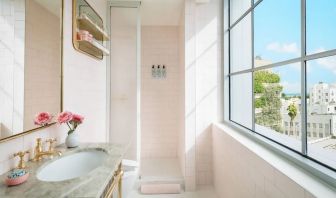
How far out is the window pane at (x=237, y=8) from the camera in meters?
2.08

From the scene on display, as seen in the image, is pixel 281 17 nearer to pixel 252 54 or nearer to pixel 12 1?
pixel 252 54

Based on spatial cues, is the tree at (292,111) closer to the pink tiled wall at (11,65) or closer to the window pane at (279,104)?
the window pane at (279,104)

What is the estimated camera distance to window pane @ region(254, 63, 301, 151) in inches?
51.8

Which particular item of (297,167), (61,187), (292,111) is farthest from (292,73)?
(61,187)

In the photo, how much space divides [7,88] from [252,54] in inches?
80.0

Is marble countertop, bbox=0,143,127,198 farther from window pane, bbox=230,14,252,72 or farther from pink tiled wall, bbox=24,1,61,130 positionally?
window pane, bbox=230,14,252,72

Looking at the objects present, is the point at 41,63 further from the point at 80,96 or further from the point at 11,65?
the point at 80,96

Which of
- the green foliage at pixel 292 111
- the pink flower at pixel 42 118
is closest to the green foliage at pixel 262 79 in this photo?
the green foliage at pixel 292 111

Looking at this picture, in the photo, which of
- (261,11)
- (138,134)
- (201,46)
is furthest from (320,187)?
(138,134)

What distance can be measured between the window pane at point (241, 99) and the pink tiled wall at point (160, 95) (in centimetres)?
137

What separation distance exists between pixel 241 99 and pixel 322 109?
1.26 m

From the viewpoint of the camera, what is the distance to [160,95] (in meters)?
3.77

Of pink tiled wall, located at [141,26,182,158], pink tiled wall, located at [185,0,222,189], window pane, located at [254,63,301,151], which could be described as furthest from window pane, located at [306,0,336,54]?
pink tiled wall, located at [141,26,182,158]

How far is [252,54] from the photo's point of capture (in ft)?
6.18
